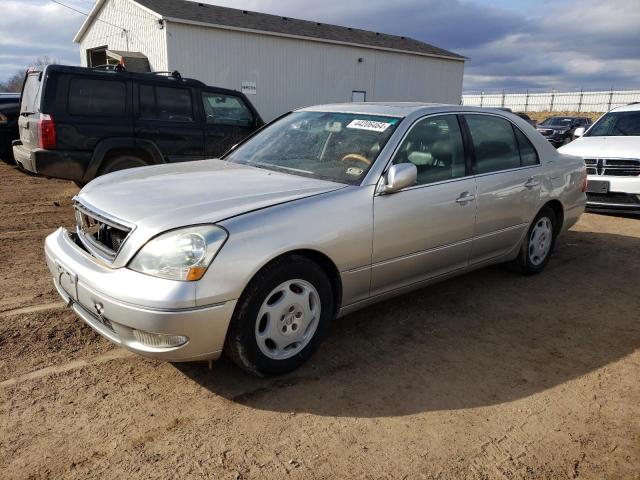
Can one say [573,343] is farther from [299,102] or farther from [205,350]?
[299,102]

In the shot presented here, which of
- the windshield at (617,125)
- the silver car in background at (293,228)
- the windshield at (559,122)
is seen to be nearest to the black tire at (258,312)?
the silver car in background at (293,228)

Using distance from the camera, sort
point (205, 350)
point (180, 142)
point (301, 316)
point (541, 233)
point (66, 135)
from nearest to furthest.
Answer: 1. point (205, 350)
2. point (301, 316)
3. point (541, 233)
4. point (66, 135)
5. point (180, 142)

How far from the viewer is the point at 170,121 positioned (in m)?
7.43

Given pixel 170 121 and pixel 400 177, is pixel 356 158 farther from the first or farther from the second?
pixel 170 121

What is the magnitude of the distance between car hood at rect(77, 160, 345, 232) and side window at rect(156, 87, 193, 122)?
3.79m

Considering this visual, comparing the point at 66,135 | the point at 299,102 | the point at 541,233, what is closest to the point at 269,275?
the point at 541,233

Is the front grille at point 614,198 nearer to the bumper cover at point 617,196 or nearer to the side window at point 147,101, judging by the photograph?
the bumper cover at point 617,196

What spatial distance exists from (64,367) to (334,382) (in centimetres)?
166

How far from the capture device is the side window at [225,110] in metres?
7.87

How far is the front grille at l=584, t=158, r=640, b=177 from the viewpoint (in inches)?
305

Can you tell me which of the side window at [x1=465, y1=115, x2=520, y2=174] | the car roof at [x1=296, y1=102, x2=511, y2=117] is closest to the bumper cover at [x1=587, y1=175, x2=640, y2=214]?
the side window at [x1=465, y1=115, x2=520, y2=174]

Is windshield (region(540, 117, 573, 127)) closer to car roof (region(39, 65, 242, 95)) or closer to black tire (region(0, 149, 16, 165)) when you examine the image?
→ car roof (region(39, 65, 242, 95))

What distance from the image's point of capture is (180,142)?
7.50m

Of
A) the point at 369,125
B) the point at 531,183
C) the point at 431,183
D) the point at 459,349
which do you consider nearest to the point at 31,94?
the point at 369,125
